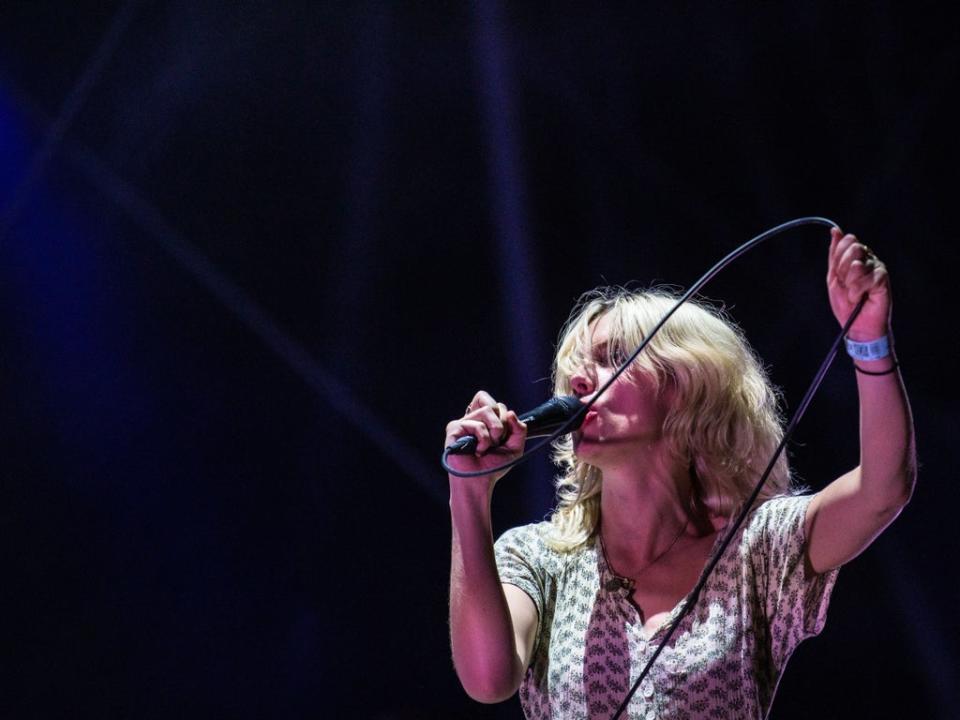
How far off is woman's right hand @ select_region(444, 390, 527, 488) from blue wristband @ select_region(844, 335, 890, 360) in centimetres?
44

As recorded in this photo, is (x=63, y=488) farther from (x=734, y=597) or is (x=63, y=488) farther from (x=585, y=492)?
(x=734, y=597)

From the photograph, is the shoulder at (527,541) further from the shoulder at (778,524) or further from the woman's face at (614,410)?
the shoulder at (778,524)

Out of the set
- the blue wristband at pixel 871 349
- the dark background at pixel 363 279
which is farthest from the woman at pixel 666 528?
the dark background at pixel 363 279

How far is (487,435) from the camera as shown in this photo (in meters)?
1.45

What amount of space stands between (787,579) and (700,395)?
325 millimetres

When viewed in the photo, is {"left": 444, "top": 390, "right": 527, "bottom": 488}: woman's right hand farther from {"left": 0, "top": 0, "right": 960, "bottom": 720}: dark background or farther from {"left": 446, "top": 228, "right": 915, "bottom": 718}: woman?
{"left": 0, "top": 0, "right": 960, "bottom": 720}: dark background

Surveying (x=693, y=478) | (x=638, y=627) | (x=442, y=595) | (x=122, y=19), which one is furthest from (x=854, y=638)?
(x=122, y=19)

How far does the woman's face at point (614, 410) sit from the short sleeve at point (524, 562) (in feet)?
0.63

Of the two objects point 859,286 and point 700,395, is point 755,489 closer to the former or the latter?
point 700,395

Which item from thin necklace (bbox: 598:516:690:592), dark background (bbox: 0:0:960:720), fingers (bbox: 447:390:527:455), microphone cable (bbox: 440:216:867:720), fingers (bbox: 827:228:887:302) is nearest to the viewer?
fingers (bbox: 827:228:887:302)

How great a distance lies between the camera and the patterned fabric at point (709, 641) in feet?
4.62

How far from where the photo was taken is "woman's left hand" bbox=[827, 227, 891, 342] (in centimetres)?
121

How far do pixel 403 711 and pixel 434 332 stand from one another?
102cm

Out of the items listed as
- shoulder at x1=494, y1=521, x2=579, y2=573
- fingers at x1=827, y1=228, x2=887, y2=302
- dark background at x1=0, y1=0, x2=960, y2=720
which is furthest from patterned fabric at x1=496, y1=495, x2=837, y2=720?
dark background at x1=0, y1=0, x2=960, y2=720
